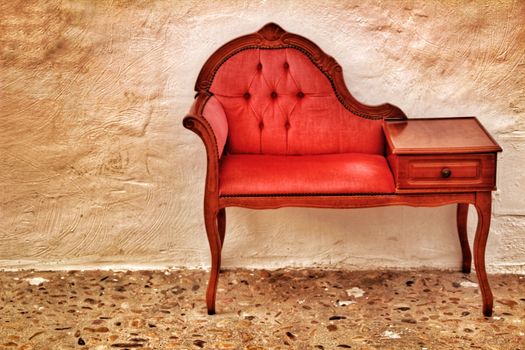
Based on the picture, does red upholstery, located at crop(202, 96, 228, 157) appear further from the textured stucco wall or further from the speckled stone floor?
the speckled stone floor

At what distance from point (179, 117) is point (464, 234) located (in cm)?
151

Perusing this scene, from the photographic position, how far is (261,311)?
2.99m

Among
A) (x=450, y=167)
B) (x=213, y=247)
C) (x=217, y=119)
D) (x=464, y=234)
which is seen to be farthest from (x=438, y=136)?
(x=213, y=247)

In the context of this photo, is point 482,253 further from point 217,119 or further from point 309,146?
point 217,119

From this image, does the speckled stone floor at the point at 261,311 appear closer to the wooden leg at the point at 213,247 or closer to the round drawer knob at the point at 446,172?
the wooden leg at the point at 213,247


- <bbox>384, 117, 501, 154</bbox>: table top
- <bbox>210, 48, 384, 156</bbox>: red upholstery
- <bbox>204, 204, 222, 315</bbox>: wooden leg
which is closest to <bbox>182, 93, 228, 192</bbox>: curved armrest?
<bbox>204, 204, 222, 315</bbox>: wooden leg

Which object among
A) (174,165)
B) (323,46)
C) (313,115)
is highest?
(323,46)

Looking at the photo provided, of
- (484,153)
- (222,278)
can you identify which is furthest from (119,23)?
(484,153)

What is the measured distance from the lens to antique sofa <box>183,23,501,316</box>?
109 inches

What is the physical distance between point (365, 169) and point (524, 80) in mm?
1010

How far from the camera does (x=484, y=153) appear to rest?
273cm

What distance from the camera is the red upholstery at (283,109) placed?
3.18 m

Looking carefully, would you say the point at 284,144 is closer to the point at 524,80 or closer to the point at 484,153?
the point at 484,153

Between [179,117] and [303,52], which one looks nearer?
[303,52]
